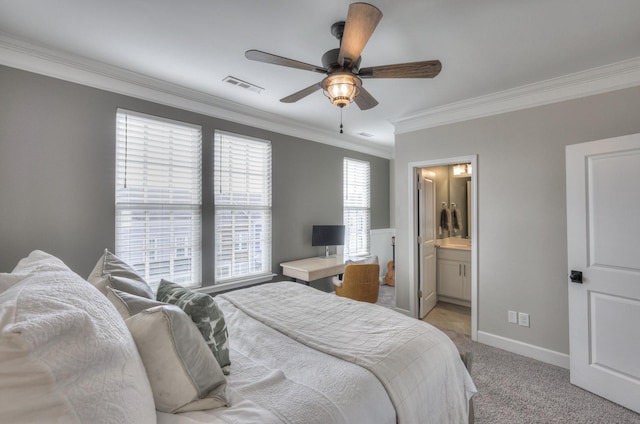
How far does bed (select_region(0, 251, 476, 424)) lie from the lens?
0.56 meters

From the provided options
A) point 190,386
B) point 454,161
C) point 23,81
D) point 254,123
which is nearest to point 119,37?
point 23,81

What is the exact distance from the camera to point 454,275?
4.34 meters

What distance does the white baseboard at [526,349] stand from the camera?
2.74 m

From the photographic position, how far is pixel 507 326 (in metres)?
3.07

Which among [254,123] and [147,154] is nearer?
[147,154]

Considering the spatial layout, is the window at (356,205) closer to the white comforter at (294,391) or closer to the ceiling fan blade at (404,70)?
the ceiling fan blade at (404,70)

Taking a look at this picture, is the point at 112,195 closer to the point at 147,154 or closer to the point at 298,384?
the point at 147,154

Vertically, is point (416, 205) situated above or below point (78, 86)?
below

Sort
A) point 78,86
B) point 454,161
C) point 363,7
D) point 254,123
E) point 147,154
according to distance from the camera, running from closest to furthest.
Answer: point 363,7, point 78,86, point 147,154, point 454,161, point 254,123

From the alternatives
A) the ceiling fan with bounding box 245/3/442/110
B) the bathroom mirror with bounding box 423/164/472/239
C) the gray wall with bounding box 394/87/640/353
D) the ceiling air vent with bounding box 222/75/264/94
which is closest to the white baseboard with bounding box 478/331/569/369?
the gray wall with bounding box 394/87/640/353

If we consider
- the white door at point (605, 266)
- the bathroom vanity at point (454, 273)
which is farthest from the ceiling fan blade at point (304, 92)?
the bathroom vanity at point (454, 273)

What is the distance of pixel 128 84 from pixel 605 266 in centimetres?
448

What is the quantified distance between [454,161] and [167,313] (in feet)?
11.2

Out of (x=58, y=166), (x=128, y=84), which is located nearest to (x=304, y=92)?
(x=128, y=84)
